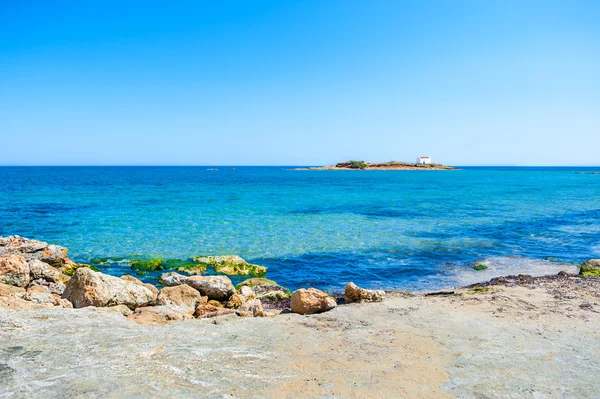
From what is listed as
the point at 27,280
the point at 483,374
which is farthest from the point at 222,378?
the point at 27,280

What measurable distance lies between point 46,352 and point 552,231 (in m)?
35.6

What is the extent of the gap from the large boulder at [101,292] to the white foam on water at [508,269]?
14.3 m

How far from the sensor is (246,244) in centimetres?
2764

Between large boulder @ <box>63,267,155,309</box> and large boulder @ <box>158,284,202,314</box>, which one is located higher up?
Result: large boulder @ <box>63,267,155,309</box>

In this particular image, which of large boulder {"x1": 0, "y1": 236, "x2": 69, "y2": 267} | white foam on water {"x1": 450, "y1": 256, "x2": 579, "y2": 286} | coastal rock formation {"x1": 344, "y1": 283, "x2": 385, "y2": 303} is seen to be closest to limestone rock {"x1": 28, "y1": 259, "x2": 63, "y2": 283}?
large boulder {"x1": 0, "y1": 236, "x2": 69, "y2": 267}

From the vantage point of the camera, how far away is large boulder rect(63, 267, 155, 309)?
12828 mm

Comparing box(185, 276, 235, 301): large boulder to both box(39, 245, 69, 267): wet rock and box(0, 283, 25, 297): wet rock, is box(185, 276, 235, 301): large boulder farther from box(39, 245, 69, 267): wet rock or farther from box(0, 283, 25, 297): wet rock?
box(39, 245, 69, 267): wet rock

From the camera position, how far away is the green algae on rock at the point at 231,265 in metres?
21.5

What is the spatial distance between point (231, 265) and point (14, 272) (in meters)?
9.83

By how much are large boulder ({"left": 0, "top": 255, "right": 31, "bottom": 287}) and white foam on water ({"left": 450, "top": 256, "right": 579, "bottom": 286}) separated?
61.2 feet

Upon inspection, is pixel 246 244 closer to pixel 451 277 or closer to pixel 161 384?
pixel 451 277

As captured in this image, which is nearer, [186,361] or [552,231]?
[186,361]

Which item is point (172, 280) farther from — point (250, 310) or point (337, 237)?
point (337, 237)

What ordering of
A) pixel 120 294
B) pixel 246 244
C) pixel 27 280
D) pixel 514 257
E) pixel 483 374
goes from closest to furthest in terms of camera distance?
pixel 483 374, pixel 120 294, pixel 27 280, pixel 514 257, pixel 246 244
